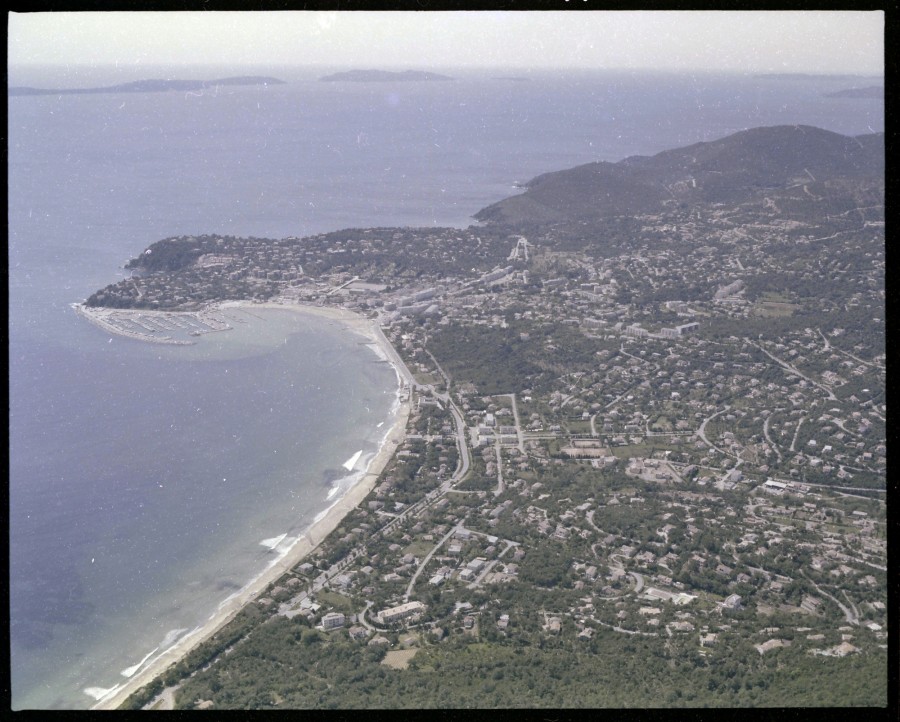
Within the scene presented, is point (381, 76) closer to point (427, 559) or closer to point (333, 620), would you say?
point (427, 559)

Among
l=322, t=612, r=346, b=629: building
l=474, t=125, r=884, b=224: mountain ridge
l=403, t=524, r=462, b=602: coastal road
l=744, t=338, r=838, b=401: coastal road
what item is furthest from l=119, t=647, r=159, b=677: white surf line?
l=474, t=125, r=884, b=224: mountain ridge

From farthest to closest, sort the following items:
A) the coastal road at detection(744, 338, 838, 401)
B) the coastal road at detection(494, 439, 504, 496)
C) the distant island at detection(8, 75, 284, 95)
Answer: the distant island at detection(8, 75, 284, 95) → the coastal road at detection(744, 338, 838, 401) → the coastal road at detection(494, 439, 504, 496)

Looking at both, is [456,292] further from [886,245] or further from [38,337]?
[886,245]

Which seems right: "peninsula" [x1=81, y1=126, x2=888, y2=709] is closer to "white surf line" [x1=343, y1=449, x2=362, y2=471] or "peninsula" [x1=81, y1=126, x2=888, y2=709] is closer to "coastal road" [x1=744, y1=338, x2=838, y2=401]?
"coastal road" [x1=744, y1=338, x2=838, y2=401]

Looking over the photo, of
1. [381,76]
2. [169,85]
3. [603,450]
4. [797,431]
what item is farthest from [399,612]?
[169,85]

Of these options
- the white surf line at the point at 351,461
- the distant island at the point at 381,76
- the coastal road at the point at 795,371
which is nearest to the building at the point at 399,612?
the white surf line at the point at 351,461

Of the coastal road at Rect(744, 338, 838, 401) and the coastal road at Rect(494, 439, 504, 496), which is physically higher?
the coastal road at Rect(744, 338, 838, 401)

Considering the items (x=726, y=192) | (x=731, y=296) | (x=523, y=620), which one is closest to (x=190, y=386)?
(x=523, y=620)
